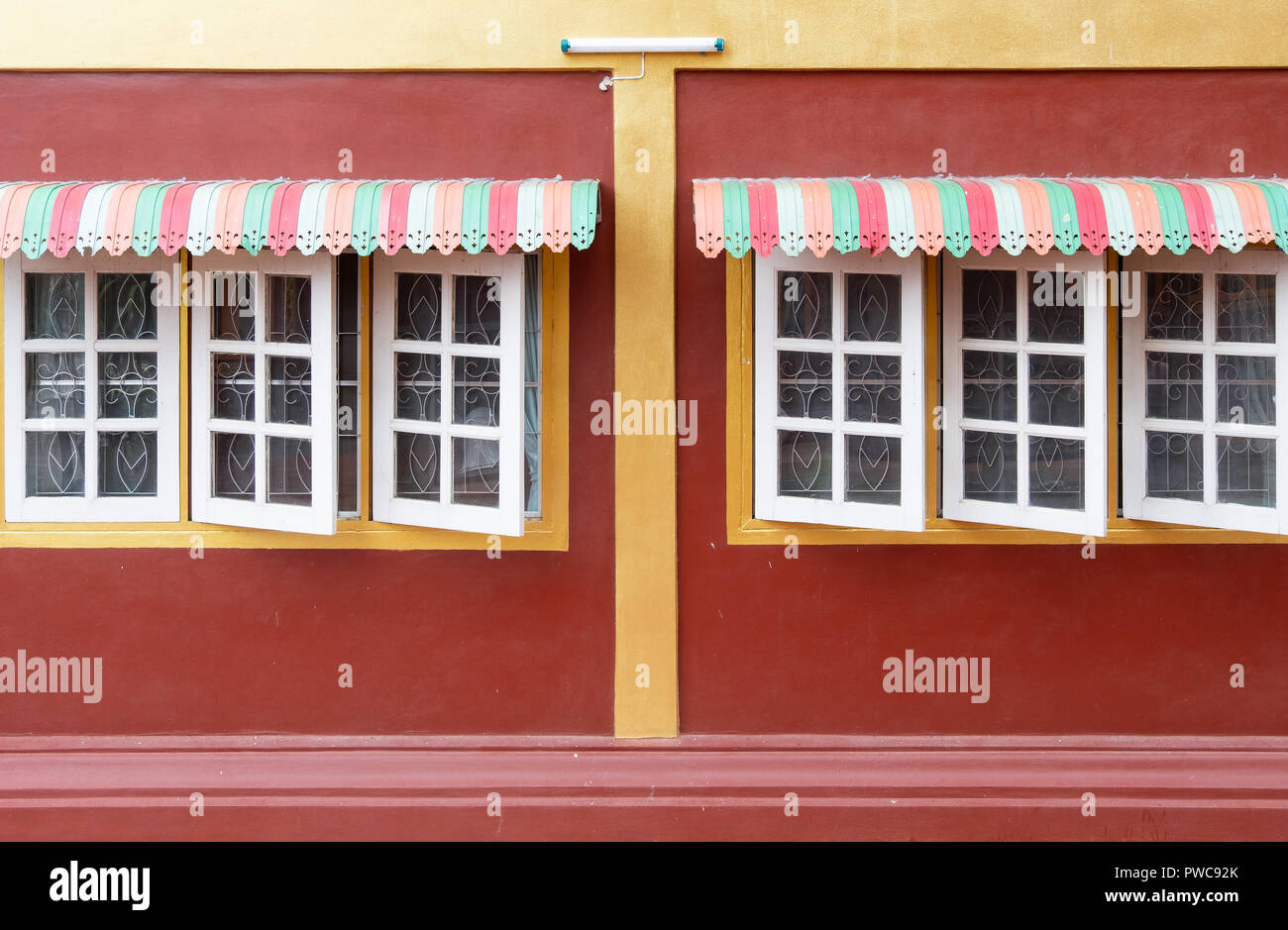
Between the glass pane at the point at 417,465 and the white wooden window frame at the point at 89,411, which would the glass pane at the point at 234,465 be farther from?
the glass pane at the point at 417,465

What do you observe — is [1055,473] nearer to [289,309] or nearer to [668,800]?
[668,800]

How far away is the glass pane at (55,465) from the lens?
527 cm

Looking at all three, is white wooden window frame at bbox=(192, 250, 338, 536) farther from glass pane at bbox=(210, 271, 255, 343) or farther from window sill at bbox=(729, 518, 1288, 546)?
window sill at bbox=(729, 518, 1288, 546)

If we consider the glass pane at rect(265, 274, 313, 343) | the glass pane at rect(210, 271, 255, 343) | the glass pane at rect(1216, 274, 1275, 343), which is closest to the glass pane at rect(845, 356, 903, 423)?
the glass pane at rect(1216, 274, 1275, 343)

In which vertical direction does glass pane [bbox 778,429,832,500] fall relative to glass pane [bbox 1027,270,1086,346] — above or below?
below

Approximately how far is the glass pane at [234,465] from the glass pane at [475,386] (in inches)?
35.1

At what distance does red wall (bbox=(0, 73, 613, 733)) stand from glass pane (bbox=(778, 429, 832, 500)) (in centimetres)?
74

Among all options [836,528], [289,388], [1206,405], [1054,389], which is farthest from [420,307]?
[1206,405]

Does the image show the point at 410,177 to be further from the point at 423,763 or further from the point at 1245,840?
the point at 1245,840

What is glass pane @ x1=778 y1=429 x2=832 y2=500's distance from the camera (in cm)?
515

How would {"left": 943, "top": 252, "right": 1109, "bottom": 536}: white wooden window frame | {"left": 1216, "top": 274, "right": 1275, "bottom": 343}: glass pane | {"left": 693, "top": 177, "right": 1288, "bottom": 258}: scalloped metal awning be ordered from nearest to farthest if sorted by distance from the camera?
1. {"left": 693, "top": 177, "right": 1288, "bottom": 258}: scalloped metal awning
2. {"left": 943, "top": 252, "right": 1109, "bottom": 536}: white wooden window frame
3. {"left": 1216, "top": 274, "right": 1275, "bottom": 343}: glass pane

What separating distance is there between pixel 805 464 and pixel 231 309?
8.05 ft

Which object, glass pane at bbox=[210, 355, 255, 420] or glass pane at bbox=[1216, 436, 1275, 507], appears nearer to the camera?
glass pane at bbox=[1216, 436, 1275, 507]

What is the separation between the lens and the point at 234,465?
523 centimetres
